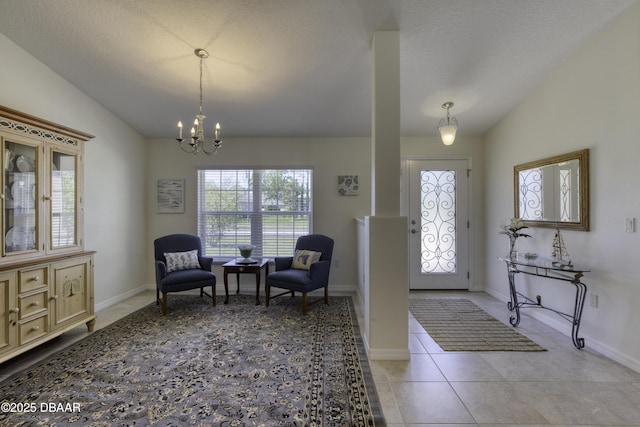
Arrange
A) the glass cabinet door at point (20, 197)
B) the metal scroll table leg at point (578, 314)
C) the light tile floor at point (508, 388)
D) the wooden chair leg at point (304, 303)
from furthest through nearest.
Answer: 1. the wooden chair leg at point (304, 303)
2. the metal scroll table leg at point (578, 314)
3. the glass cabinet door at point (20, 197)
4. the light tile floor at point (508, 388)

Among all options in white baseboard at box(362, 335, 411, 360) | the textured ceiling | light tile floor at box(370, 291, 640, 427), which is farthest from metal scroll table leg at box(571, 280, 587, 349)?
the textured ceiling

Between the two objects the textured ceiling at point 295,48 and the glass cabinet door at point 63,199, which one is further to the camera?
the glass cabinet door at point 63,199

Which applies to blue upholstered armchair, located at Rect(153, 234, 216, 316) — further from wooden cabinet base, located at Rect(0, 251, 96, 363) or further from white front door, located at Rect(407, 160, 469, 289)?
white front door, located at Rect(407, 160, 469, 289)

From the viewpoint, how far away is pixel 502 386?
194cm

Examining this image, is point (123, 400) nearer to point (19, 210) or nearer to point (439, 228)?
point (19, 210)

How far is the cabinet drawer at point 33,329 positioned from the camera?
2.20m

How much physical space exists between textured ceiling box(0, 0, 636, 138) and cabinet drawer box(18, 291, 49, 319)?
2.24 metres

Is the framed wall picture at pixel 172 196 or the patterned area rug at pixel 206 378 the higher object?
the framed wall picture at pixel 172 196

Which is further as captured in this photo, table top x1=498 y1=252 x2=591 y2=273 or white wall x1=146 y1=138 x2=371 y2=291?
white wall x1=146 y1=138 x2=371 y2=291

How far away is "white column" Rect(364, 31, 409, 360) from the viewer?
2.30 m

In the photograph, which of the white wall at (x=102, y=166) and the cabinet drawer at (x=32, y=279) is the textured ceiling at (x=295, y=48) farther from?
the cabinet drawer at (x=32, y=279)

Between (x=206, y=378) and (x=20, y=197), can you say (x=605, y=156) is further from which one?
(x=20, y=197)

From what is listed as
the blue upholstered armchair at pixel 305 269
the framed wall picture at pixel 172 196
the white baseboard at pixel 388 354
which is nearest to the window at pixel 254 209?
the framed wall picture at pixel 172 196

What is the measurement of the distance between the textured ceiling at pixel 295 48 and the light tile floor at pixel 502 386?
269 centimetres
